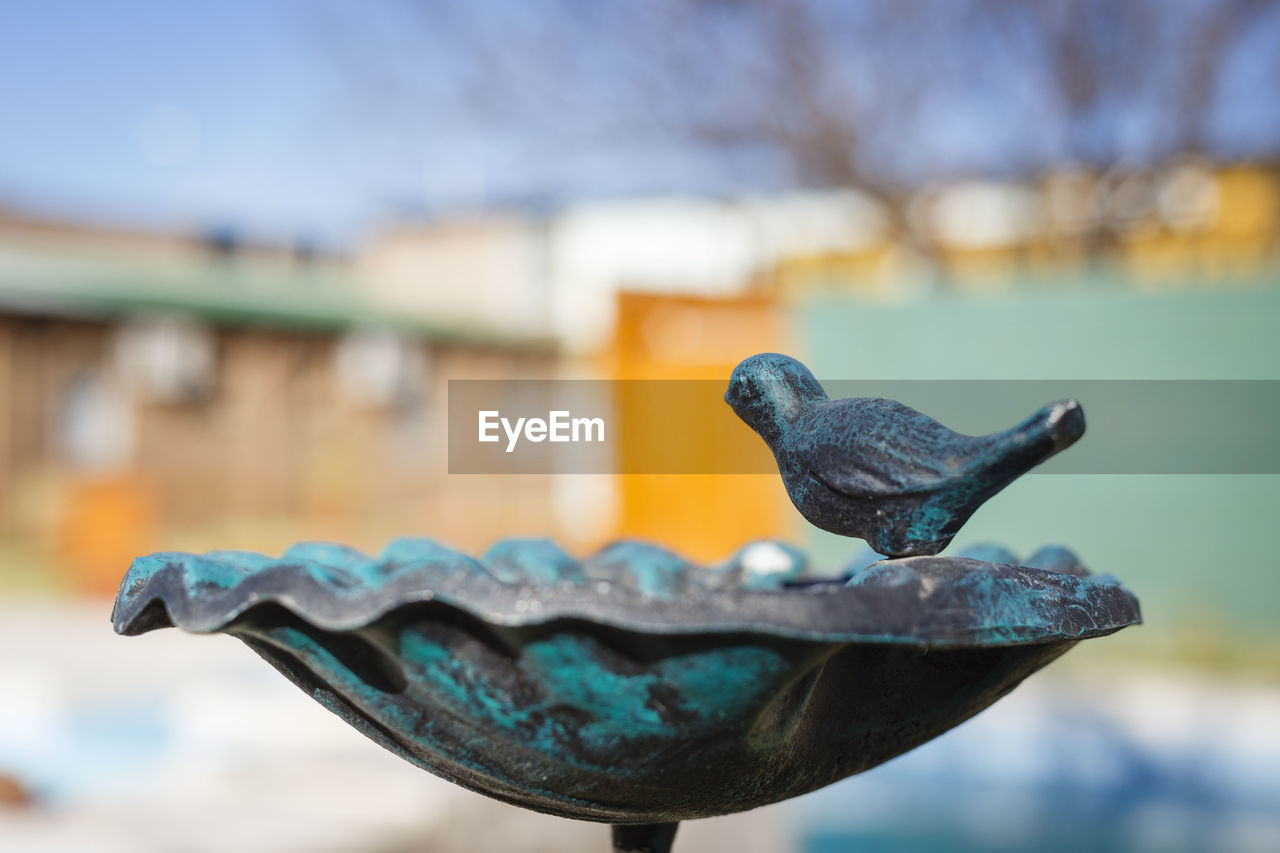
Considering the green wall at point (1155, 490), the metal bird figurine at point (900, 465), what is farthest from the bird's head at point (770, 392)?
the green wall at point (1155, 490)

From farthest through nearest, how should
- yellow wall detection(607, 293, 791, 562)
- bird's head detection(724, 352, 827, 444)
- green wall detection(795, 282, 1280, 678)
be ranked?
yellow wall detection(607, 293, 791, 562) → green wall detection(795, 282, 1280, 678) → bird's head detection(724, 352, 827, 444)

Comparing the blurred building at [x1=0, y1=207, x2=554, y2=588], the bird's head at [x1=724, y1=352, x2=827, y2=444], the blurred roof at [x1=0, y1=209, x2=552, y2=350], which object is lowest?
the bird's head at [x1=724, y1=352, x2=827, y2=444]

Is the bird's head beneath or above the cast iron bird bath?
above

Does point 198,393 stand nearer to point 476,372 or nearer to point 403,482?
point 403,482

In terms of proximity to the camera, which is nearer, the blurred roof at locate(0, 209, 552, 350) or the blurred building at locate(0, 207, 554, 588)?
the blurred building at locate(0, 207, 554, 588)

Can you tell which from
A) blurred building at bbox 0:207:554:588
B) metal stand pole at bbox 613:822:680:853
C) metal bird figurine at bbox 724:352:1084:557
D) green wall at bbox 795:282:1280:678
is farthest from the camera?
blurred building at bbox 0:207:554:588

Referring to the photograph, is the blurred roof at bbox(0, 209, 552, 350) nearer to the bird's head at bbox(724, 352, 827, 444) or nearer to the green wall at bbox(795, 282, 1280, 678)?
the green wall at bbox(795, 282, 1280, 678)

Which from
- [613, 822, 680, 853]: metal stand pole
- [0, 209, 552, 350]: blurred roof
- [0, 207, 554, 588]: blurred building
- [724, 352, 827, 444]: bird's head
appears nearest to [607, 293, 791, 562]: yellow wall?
[0, 207, 554, 588]: blurred building

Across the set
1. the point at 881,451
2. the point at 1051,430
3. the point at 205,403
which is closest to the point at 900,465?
the point at 881,451

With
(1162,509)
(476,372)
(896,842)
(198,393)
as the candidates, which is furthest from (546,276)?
(896,842)
